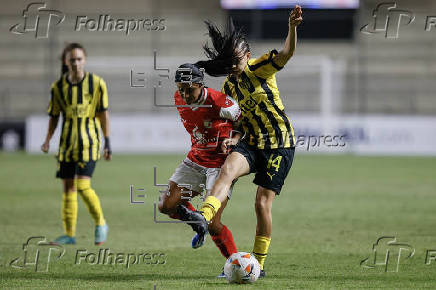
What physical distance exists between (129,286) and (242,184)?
10.2 metres

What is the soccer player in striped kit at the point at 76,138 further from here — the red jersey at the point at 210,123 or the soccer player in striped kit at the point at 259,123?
the soccer player in striped kit at the point at 259,123

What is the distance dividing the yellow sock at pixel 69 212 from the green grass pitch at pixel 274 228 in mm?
187

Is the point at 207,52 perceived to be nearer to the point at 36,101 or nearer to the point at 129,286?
the point at 129,286

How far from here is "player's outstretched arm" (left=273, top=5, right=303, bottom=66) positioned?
6.13 metres

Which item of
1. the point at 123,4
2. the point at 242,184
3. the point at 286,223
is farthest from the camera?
the point at 123,4

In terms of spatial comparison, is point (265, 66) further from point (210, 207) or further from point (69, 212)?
point (69, 212)

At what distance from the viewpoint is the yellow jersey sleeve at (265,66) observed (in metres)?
6.32

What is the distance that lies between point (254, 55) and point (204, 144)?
18.7m

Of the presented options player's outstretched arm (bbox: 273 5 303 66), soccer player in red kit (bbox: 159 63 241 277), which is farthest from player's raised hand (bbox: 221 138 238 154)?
player's outstretched arm (bbox: 273 5 303 66)

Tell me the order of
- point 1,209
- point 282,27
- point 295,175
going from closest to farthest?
point 1,209, point 295,175, point 282,27

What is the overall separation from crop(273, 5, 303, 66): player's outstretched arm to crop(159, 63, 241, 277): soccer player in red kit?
0.53 metres

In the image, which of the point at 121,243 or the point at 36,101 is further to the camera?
the point at 36,101

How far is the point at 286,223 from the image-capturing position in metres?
10.5

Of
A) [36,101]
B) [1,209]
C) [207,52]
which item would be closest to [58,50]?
[36,101]
